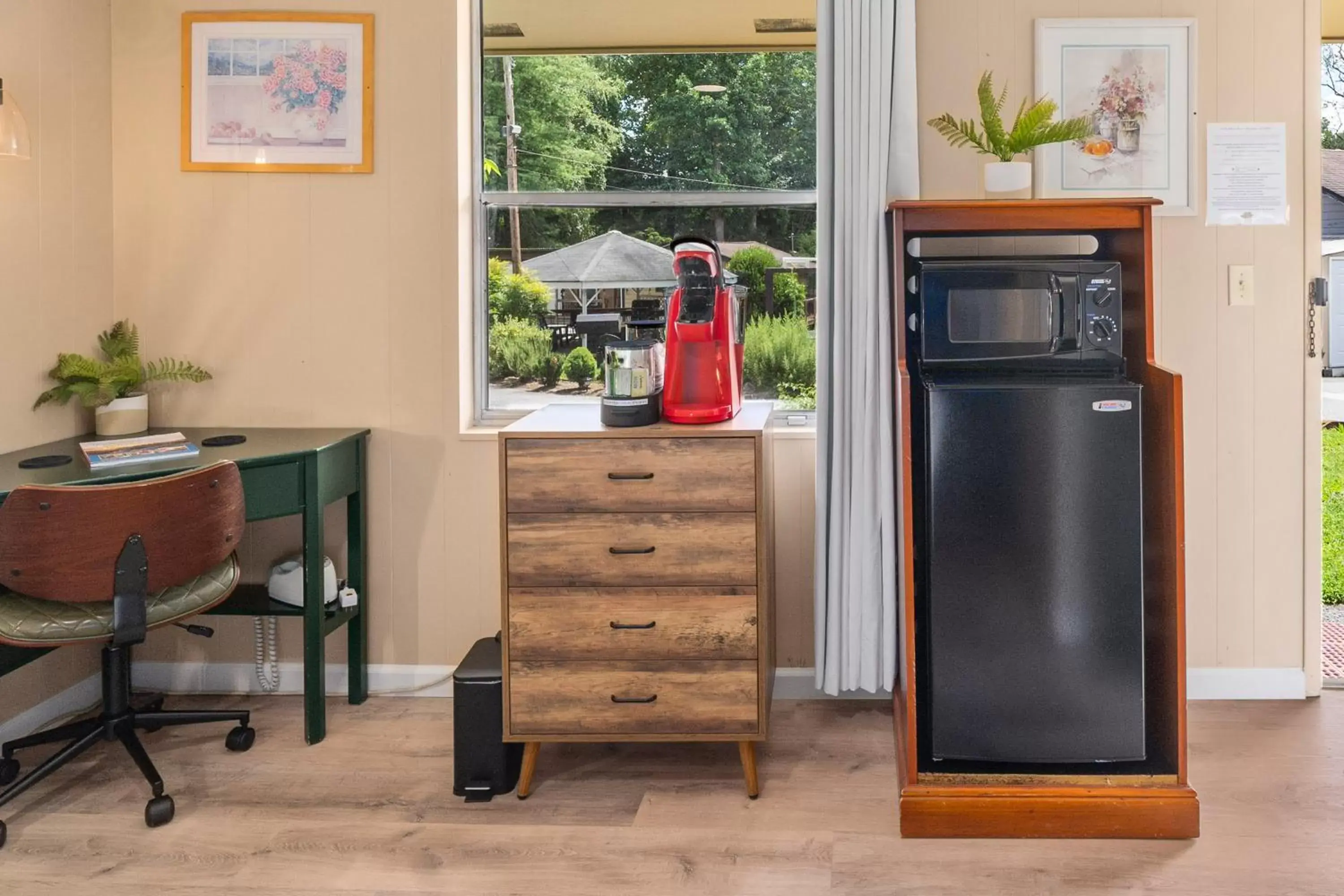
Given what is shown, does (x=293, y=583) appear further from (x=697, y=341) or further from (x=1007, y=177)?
(x=1007, y=177)

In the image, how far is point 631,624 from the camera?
2.36m

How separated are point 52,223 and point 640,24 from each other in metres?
1.64

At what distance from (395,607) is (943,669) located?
1.57m

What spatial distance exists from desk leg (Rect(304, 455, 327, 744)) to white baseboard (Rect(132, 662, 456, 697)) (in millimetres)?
325

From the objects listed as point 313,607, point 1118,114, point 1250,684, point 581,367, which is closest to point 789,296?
point 581,367

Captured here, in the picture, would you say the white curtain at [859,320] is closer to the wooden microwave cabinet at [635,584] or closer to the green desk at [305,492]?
the wooden microwave cabinet at [635,584]

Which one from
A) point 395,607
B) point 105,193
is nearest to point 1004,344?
point 395,607

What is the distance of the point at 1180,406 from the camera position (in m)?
2.15

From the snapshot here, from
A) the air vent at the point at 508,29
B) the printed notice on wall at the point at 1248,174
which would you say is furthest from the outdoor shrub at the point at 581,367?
the printed notice on wall at the point at 1248,174

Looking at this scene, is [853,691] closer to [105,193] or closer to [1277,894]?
[1277,894]

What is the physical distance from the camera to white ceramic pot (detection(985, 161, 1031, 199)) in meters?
2.57

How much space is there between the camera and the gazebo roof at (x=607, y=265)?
3035 millimetres

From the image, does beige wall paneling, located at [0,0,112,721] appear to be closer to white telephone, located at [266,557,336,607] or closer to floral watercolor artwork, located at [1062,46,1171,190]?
white telephone, located at [266,557,336,607]

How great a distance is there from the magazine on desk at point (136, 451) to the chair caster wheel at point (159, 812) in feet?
2.46
